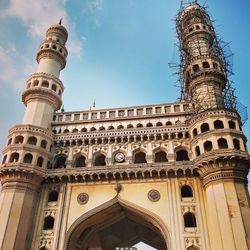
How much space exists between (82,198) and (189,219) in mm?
8310

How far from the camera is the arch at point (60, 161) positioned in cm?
2852

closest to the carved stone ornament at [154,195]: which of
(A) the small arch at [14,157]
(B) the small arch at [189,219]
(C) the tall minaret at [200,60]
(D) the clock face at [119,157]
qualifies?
(B) the small arch at [189,219]

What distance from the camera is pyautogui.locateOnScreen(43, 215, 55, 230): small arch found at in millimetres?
25170

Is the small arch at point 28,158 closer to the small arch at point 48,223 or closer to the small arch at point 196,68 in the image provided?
the small arch at point 48,223

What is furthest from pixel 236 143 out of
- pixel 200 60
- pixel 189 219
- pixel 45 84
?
pixel 45 84

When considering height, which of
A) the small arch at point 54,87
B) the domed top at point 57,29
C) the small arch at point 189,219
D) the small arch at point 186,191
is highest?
the domed top at point 57,29

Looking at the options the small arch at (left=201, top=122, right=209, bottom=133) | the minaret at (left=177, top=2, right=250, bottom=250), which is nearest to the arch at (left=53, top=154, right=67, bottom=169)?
the minaret at (left=177, top=2, right=250, bottom=250)

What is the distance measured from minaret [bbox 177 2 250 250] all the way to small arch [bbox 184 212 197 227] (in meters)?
1.22

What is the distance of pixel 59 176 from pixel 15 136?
5421 millimetres

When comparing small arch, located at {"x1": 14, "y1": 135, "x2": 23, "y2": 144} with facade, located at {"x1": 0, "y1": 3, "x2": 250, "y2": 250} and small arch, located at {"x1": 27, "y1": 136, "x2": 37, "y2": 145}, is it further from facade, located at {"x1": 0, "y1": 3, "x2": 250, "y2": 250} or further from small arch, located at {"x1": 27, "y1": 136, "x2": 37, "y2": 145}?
small arch, located at {"x1": 27, "y1": 136, "x2": 37, "y2": 145}

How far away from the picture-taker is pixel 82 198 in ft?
83.7

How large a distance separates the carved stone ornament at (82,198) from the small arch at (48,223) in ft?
8.23

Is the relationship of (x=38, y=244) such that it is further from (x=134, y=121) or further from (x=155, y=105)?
(x=155, y=105)

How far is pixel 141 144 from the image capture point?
27.5 m
